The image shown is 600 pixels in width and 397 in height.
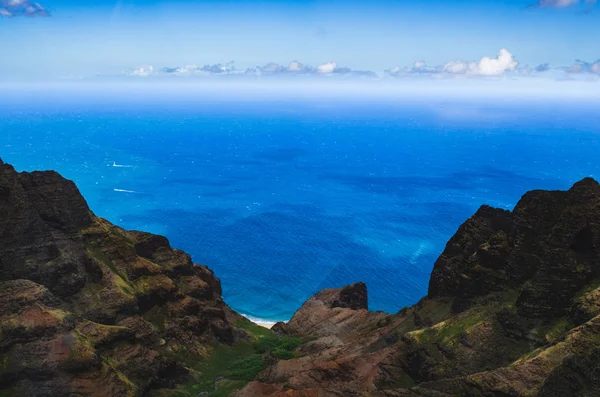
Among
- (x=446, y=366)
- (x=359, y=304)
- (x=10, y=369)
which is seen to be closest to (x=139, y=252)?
(x=10, y=369)

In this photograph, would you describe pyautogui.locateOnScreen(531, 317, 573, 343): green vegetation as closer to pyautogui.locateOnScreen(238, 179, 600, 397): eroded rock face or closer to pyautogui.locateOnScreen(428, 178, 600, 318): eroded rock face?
pyautogui.locateOnScreen(238, 179, 600, 397): eroded rock face

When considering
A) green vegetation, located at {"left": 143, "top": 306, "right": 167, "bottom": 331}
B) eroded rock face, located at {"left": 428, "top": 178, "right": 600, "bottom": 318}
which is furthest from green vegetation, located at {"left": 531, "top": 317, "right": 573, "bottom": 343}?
green vegetation, located at {"left": 143, "top": 306, "right": 167, "bottom": 331}

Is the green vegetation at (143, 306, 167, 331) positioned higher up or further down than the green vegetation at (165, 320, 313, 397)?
higher up

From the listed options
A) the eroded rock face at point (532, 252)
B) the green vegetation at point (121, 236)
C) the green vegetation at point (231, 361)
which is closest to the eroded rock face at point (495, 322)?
the eroded rock face at point (532, 252)

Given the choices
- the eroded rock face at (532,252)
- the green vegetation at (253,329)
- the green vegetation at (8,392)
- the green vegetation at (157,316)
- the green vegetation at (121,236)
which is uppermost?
the green vegetation at (121,236)

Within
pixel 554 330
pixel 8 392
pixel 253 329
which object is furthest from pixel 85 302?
pixel 554 330

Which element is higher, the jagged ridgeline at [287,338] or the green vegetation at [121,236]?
the green vegetation at [121,236]

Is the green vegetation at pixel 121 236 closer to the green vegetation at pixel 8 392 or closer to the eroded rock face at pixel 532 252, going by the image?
the green vegetation at pixel 8 392
